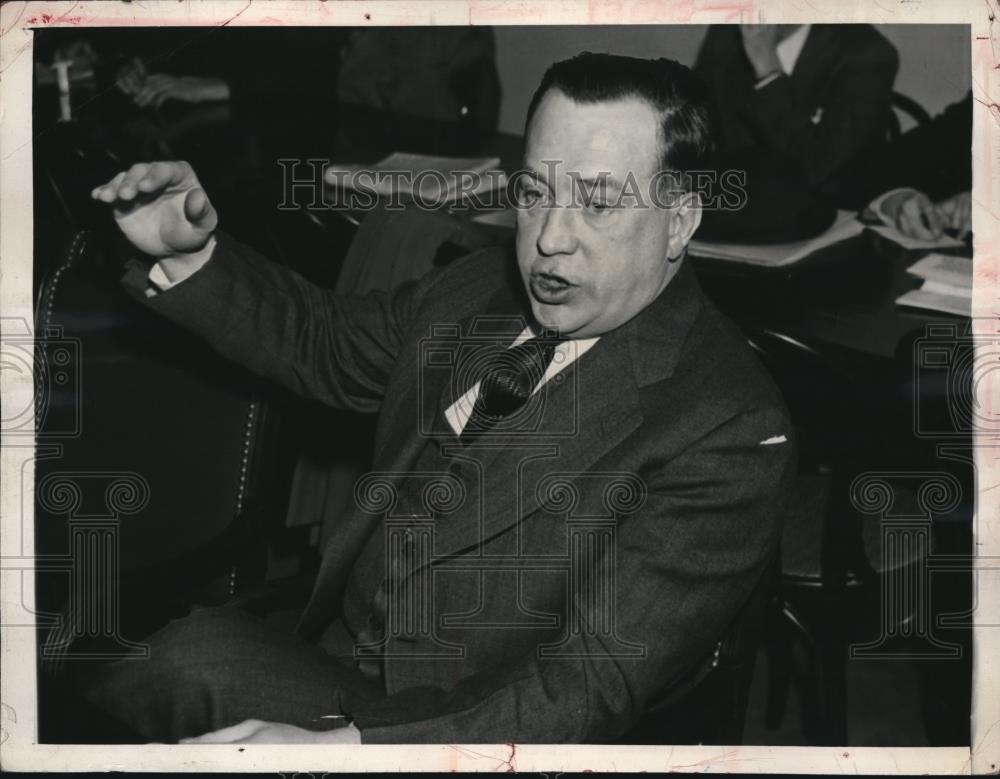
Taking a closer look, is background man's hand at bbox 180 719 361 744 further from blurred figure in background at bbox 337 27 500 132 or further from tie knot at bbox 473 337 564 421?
blurred figure in background at bbox 337 27 500 132

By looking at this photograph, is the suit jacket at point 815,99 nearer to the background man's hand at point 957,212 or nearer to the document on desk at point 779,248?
the document on desk at point 779,248

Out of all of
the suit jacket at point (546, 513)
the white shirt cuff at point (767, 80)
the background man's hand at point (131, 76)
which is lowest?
the suit jacket at point (546, 513)

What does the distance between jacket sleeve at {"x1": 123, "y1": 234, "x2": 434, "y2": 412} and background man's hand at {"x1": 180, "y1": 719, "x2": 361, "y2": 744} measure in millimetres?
453

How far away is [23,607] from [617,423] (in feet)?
2.74

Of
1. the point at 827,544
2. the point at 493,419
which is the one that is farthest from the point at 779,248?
the point at 493,419

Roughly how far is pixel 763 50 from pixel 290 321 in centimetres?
98

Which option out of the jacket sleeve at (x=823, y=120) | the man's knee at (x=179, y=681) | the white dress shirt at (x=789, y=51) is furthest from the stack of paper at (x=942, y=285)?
the man's knee at (x=179, y=681)

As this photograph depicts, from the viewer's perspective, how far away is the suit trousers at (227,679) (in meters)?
1.55

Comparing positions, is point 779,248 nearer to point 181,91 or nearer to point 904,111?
point 904,111

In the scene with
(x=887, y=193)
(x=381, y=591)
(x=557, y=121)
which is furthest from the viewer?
(x=887, y=193)

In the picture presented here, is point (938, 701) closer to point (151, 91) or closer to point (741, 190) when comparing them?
point (741, 190)

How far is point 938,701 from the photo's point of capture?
1.75 metres

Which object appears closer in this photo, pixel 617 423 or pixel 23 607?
pixel 617 423

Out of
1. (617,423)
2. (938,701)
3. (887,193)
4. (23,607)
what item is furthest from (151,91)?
(938,701)
